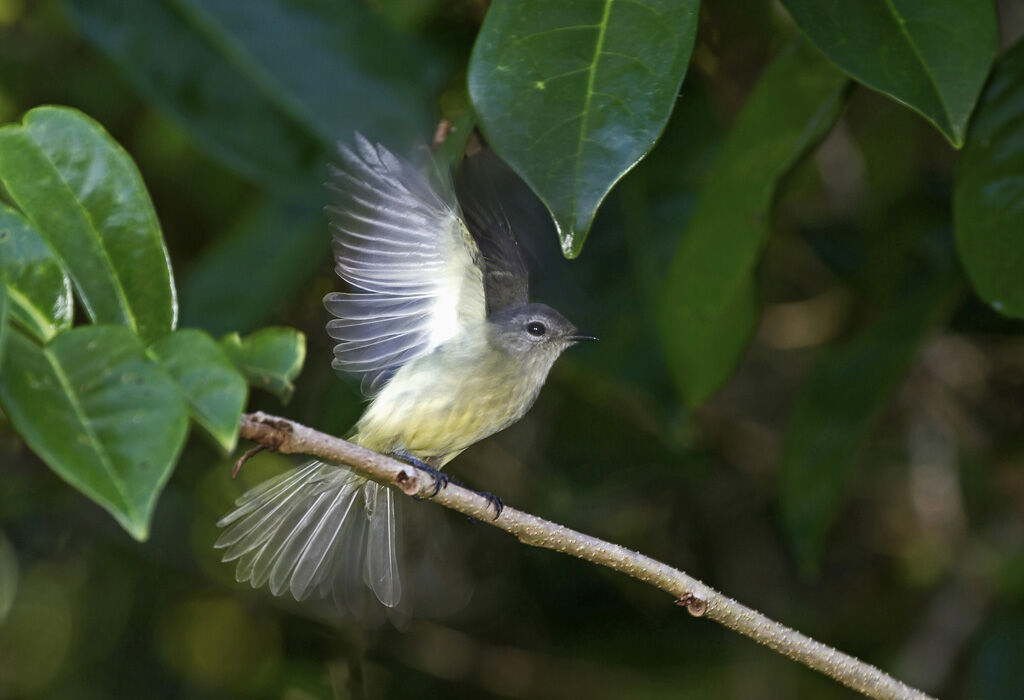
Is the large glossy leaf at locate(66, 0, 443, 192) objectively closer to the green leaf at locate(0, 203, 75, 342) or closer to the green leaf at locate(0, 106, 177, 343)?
the green leaf at locate(0, 106, 177, 343)

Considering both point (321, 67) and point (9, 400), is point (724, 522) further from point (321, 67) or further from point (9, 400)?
point (9, 400)

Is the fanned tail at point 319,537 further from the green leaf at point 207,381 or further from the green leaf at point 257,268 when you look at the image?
the green leaf at point 207,381

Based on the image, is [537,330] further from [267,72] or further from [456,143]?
[267,72]

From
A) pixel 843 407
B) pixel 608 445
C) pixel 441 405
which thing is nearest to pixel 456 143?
pixel 441 405

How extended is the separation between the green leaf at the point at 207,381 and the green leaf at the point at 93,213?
17cm

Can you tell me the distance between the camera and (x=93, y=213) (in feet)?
4.43

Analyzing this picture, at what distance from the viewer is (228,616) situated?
12.2 feet

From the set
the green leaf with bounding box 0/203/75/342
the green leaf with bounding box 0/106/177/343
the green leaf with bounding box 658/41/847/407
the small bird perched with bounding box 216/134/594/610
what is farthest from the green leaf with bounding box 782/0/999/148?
the green leaf with bounding box 0/203/75/342

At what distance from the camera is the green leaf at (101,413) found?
3.18 feet

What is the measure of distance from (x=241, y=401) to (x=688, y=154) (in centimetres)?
195

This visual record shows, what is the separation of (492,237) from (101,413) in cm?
124

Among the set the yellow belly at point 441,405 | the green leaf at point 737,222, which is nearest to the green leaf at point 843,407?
the green leaf at point 737,222

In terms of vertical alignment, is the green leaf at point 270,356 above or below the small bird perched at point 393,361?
above

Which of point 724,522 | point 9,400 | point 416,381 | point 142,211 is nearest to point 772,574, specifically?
point 724,522
